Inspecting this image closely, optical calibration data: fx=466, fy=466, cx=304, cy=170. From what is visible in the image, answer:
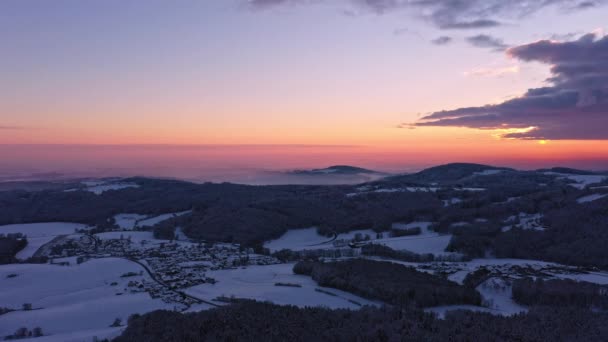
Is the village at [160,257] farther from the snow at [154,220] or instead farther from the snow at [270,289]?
the snow at [154,220]

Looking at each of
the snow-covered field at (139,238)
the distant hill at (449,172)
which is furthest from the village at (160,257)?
the distant hill at (449,172)

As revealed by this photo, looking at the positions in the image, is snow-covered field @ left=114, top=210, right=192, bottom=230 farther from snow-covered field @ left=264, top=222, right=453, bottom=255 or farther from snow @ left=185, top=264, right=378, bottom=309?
snow @ left=185, top=264, right=378, bottom=309

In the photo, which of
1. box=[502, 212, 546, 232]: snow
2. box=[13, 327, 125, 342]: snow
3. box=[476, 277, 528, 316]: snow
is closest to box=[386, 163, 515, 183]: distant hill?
box=[502, 212, 546, 232]: snow

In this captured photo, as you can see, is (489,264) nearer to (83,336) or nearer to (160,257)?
(160,257)

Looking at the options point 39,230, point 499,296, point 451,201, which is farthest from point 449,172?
point 499,296

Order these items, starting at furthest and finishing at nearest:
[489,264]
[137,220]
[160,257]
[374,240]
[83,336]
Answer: [137,220]
[374,240]
[160,257]
[489,264]
[83,336]
